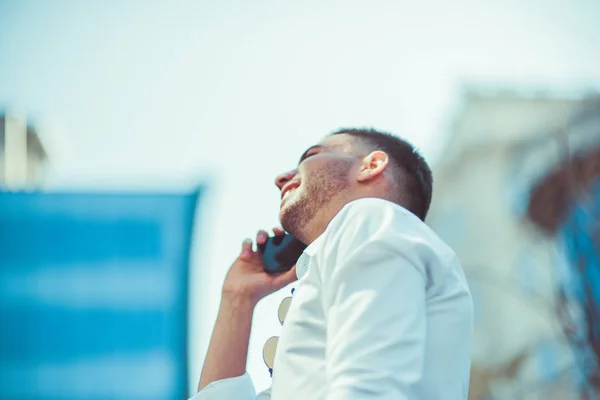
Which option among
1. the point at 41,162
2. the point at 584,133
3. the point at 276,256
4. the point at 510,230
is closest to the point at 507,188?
the point at 510,230

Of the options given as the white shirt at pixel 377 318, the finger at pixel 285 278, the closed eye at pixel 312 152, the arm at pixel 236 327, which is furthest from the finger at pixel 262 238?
the white shirt at pixel 377 318

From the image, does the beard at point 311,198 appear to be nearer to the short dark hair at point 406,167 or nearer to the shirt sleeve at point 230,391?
the short dark hair at point 406,167

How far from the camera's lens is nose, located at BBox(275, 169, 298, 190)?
180 centimetres

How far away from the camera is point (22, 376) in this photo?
4082 millimetres

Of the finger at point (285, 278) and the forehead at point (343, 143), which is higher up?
the forehead at point (343, 143)

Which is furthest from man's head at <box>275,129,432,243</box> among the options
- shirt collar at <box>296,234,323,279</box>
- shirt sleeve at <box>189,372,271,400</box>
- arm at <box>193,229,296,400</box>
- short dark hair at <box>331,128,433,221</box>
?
shirt sleeve at <box>189,372,271,400</box>

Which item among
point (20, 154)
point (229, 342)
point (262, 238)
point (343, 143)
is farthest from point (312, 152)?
point (20, 154)

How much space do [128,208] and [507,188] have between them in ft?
64.4

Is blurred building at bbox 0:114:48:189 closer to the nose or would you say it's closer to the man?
the nose

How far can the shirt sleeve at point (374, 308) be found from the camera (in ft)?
3.60

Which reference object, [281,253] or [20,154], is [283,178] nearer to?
[281,253]

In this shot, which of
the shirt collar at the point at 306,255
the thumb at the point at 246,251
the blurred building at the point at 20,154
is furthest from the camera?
the blurred building at the point at 20,154

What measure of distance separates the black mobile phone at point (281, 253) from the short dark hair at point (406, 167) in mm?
315

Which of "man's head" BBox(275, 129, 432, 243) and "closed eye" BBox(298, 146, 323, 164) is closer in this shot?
"man's head" BBox(275, 129, 432, 243)
